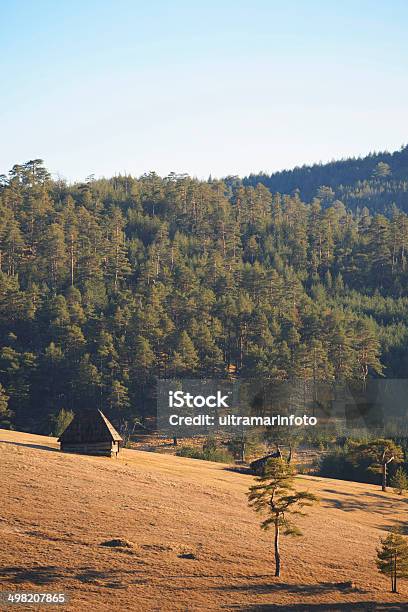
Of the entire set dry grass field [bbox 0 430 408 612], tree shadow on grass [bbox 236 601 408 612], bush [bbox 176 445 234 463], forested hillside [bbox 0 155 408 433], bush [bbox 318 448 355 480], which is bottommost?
bush [bbox 318 448 355 480]

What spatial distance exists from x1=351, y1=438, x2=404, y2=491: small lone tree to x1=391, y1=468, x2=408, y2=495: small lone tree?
3.92 ft

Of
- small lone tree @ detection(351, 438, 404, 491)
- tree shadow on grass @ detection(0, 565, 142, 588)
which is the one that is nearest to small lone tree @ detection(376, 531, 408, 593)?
tree shadow on grass @ detection(0, 565, 142, 588)

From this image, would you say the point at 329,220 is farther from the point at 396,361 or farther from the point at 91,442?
the point at 91,442

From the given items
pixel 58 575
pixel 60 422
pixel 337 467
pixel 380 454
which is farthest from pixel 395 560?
pixel 60 422

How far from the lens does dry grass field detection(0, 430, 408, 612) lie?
41562mm

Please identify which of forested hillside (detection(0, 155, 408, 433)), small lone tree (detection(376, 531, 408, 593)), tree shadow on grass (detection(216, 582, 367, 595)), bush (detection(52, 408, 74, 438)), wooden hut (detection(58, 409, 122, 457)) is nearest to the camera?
tree shadow on grass (detection(216, 582, 367, 595))

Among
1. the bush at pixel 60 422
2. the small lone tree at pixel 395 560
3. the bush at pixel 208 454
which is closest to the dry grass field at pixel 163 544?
the small lone tree at pixel 395 560

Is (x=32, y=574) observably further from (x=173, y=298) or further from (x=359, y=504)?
(x=173, y=298)

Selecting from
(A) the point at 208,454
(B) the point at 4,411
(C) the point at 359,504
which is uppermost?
(B) the point at 4,411

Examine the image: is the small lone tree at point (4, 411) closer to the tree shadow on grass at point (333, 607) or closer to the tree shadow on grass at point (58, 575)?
the tree shadow on grass at point (58, 575)

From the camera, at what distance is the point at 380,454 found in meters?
87.9

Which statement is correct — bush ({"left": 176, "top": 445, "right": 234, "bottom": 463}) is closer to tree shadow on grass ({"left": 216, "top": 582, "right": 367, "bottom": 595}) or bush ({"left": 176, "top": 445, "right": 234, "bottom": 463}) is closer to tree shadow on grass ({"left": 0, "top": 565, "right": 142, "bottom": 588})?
tree shadow on grass ({"left": 216, "top": 582, "right": 367, "bottom": 595})

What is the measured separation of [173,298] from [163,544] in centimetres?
8574

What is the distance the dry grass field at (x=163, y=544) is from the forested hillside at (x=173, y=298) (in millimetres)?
44453
